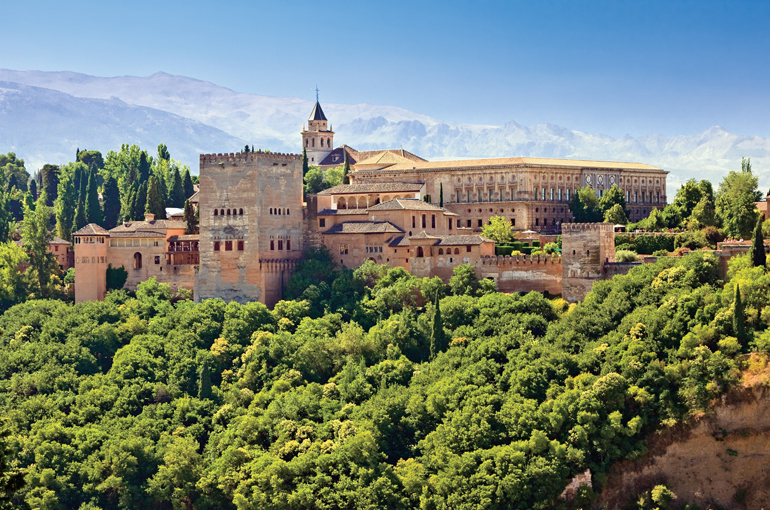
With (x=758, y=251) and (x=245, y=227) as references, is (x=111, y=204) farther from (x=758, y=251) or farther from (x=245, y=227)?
(x=758, y=251)

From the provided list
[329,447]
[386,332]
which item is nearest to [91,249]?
[386,332]

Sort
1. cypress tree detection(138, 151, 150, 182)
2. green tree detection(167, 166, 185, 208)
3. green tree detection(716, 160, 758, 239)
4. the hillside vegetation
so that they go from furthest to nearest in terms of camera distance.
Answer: cypress tree detection(138, 151, 150, 182) → green tree detection(167, 166, 185, 208) → green tree detection(716, 160, 758, 239) → the hillside vegetation

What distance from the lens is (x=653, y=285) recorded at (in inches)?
2483

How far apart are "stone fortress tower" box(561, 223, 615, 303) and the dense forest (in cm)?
166

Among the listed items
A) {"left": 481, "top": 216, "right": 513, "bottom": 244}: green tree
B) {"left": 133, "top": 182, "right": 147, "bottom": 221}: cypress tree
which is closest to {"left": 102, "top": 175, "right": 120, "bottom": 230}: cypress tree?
{"left": 133, "top": 182, "right": 147, "bottom": 221}: cypress tree

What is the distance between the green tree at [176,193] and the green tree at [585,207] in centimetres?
3067

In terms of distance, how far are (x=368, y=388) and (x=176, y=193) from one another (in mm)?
38577

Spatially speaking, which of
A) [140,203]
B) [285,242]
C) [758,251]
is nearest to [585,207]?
[285,242]

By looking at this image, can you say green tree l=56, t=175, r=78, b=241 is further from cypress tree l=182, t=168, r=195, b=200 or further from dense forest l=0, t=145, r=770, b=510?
dense forest l=0, t=145, r=770, b=510

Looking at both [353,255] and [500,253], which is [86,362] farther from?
[500,253]

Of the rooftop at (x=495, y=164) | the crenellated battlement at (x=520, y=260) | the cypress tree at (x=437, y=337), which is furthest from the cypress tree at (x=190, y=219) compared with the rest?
the cypress tree at (x=437, y=337)

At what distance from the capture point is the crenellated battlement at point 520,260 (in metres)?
69.9

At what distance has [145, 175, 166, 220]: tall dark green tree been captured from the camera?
8638 centimetres

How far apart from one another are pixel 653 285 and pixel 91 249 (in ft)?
115
